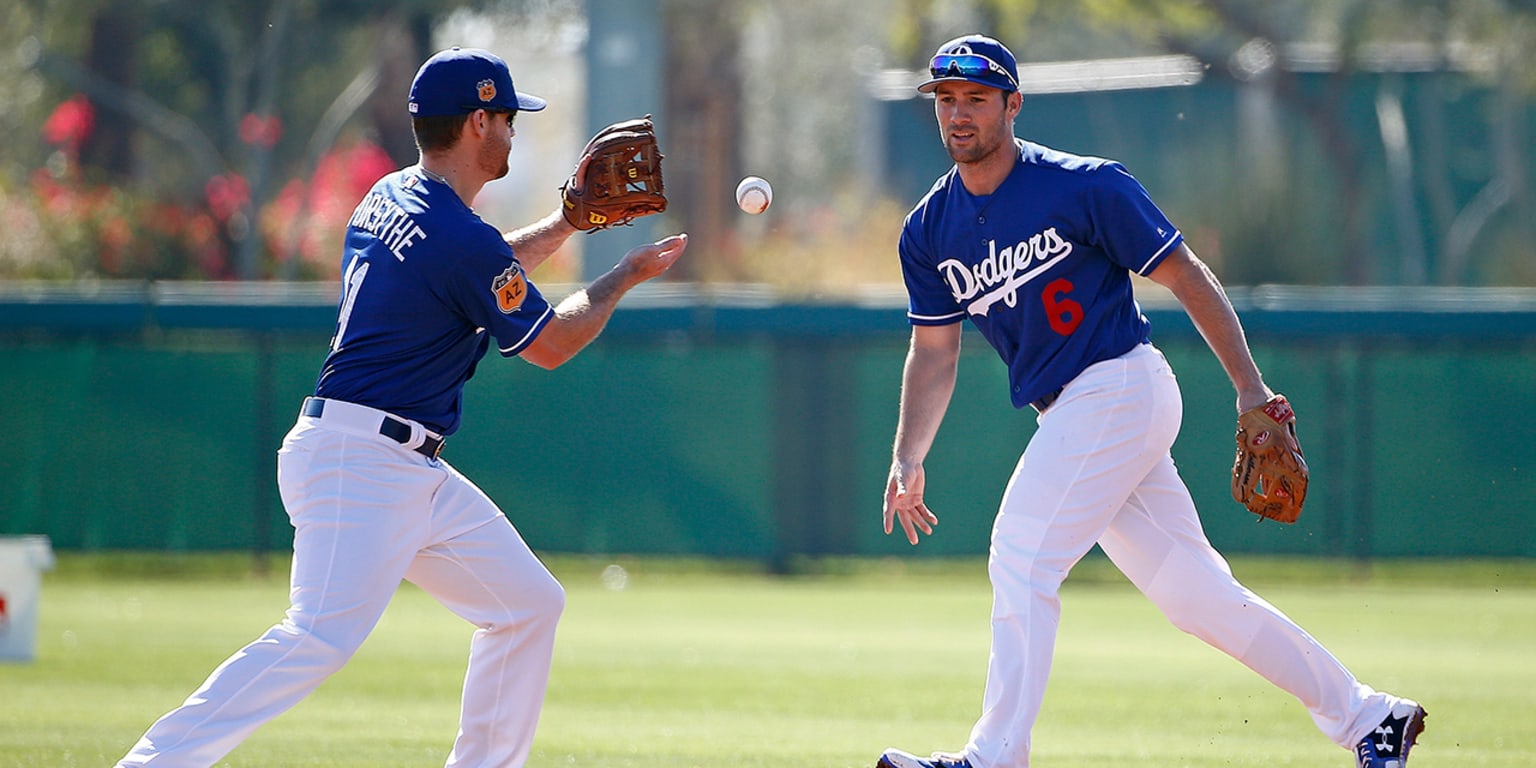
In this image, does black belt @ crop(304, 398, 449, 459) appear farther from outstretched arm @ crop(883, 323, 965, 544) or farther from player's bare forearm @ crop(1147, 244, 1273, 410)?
player's bare forearm @ crop(1147, 244, 1273, 410)

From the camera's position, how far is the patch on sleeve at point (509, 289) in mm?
5457

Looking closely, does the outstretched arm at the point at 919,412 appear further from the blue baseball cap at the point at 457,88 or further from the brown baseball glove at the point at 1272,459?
the blue baseball cap at the point at 457,88

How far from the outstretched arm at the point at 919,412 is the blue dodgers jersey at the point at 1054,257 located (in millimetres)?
269

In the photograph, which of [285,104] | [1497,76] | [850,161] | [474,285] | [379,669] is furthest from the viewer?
[850,161]

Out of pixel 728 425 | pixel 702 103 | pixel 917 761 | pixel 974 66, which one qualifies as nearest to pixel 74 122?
pixel 702 103

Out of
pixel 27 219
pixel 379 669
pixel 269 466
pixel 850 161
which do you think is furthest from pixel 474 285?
pixel 850 161

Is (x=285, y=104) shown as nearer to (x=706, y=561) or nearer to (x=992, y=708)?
(x=706, y=561)

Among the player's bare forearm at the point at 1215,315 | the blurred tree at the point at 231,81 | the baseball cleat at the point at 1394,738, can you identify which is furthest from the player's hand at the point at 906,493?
the blurred tree at the point at 231,81

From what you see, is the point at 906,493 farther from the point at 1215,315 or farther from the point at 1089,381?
the point at 1215,315

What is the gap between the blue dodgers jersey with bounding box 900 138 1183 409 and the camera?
5.84 metres

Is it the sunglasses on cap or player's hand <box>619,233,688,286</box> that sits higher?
the sunglasses on cap

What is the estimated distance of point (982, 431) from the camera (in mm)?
16422

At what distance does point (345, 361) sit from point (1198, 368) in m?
11.7

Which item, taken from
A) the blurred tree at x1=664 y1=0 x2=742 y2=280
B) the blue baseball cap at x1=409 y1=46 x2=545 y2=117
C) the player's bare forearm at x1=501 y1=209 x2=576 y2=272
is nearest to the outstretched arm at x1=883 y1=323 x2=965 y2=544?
the player's bare forearm at x1=501 y1=209 x2=576 y2=272
